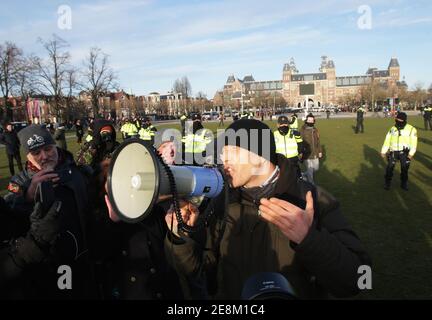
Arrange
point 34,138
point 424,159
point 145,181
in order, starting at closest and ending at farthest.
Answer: point 145,181
point 34,138
point 424,159

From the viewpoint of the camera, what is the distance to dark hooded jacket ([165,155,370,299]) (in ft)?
5.29

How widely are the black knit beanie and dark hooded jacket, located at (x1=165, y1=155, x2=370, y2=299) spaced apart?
0.09 meters

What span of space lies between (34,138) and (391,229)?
5.63m

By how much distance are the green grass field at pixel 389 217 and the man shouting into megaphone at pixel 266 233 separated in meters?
2.63

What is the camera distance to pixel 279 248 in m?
1.80

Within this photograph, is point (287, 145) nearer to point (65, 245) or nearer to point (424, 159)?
point (65, 245)

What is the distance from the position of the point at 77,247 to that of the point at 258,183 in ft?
3.91

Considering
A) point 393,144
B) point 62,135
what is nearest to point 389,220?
point 393,144

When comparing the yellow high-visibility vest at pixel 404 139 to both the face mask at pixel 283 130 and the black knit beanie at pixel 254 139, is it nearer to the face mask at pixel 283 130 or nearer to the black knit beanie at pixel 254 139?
the face mask at pixel 283 130

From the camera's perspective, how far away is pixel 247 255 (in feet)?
6.15

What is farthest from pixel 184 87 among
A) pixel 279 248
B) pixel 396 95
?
pixel 279 248

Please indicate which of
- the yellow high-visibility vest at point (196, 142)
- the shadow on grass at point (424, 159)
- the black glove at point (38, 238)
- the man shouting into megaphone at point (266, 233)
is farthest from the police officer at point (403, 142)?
the black glove at point (38, 238)

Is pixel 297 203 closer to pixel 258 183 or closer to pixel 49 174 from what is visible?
pixel 258 183

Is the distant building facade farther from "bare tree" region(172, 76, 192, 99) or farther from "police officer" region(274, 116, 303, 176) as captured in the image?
"police officer" region(274, 116, 303, 176)
